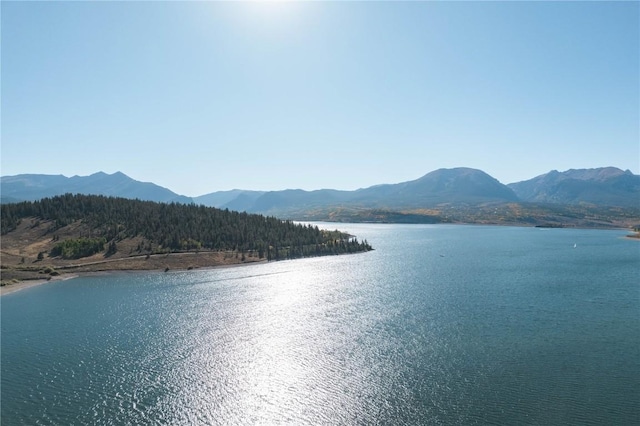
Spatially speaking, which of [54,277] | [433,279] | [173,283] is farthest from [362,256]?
[54,277]

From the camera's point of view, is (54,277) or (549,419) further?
(54,277)

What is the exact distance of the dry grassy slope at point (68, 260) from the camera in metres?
140

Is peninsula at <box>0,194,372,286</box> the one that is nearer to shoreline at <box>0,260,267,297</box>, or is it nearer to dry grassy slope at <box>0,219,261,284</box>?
dry grassy slope at <box>0,219,261,284</box>

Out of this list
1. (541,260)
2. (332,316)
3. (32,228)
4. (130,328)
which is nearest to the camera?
(130,328)

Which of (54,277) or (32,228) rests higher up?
(32,228)

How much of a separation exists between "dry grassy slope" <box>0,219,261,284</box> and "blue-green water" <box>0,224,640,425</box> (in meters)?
22.7

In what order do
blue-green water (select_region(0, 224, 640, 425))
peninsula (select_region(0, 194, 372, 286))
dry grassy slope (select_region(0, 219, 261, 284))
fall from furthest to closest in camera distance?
peninsula (select_region(0, 194, 372, 286)) → dry grassy slope (select_region(0, 219, 261, 284)) → blue-green water (select_region(0, 224, 640, 425))

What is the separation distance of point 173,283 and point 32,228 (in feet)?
348

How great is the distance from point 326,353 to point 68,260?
13374 cm

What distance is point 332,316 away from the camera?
87.2m

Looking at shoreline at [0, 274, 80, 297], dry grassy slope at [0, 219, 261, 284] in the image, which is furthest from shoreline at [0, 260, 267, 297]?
dry grassy slope at [0, 219, 261, 284]

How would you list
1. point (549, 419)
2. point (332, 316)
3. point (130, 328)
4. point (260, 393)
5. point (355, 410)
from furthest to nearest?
point (332, 316) → point (130, 328) → point (260, 393) → point (355, 410) → point (549, 419)

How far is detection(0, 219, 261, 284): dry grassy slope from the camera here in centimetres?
13975

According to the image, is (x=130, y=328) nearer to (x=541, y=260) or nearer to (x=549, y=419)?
(x=549, y=419)
